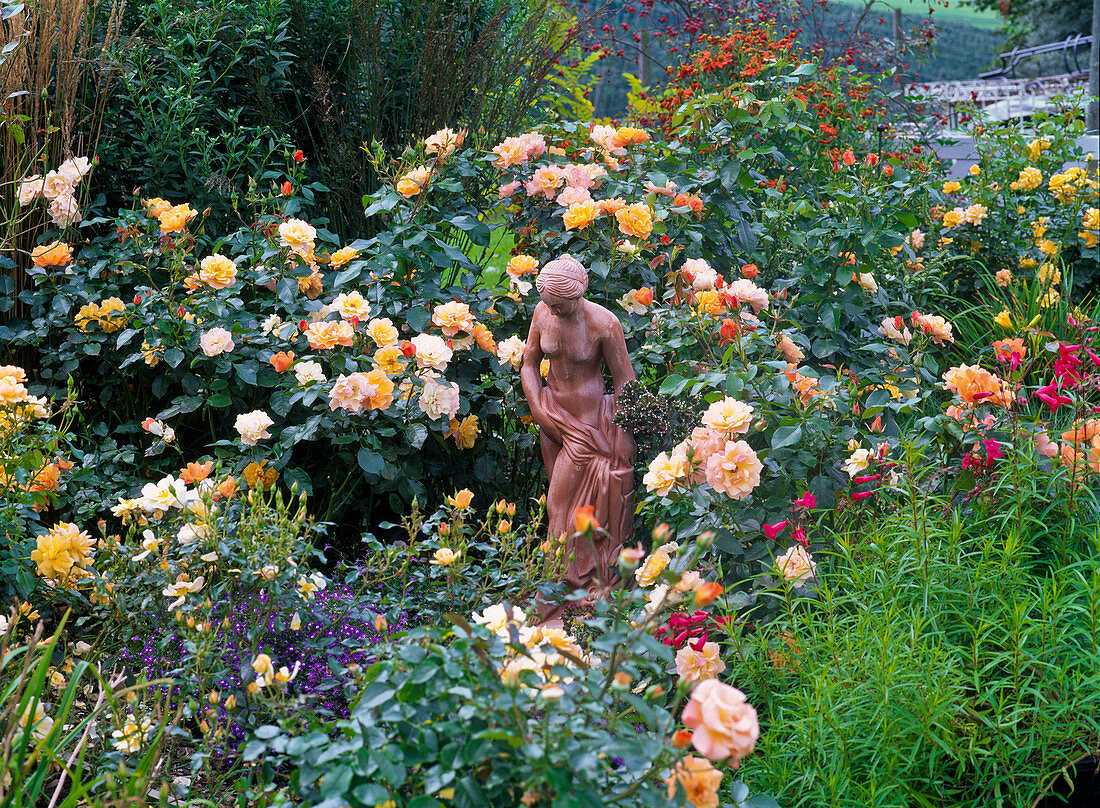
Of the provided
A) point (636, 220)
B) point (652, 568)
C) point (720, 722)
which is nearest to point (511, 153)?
point (636, 220)

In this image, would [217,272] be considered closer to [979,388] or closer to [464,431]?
[464,431]

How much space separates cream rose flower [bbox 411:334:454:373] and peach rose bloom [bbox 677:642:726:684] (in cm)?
133

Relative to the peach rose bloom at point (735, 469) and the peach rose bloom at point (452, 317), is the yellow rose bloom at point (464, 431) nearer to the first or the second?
the peach rose bloom at point (452, 317)

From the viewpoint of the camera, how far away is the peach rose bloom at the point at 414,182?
11.2 ft

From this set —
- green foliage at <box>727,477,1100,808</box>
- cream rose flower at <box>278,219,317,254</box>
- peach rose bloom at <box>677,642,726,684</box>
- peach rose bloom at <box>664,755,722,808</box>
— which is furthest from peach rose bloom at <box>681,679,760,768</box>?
cream rose flower at <box>278,219,317,254</box>

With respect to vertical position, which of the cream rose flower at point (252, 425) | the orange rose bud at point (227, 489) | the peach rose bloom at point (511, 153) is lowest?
the cream rose flower at point (252, 425)

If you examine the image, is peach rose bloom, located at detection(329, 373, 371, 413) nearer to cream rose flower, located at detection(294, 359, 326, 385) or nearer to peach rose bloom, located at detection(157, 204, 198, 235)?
cream rose flower, located at detection(294, 359, 326, 385)

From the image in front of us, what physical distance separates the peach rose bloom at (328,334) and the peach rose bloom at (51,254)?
103 centimetres

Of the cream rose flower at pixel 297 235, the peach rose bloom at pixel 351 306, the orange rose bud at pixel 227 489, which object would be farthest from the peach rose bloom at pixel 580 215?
the orange rose bud at pixel 227 489

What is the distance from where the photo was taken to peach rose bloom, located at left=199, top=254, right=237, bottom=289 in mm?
3225

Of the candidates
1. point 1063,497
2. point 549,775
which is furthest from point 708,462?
point 549,775

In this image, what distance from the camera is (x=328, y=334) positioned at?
9.89 feet

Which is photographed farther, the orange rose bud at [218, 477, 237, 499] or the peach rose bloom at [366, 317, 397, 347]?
the peach rose bloom at [366, 317, 397, 347]

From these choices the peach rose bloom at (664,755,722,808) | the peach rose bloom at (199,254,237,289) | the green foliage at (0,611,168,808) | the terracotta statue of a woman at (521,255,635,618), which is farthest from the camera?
the peach rose bloom at (199,254,237,289)
